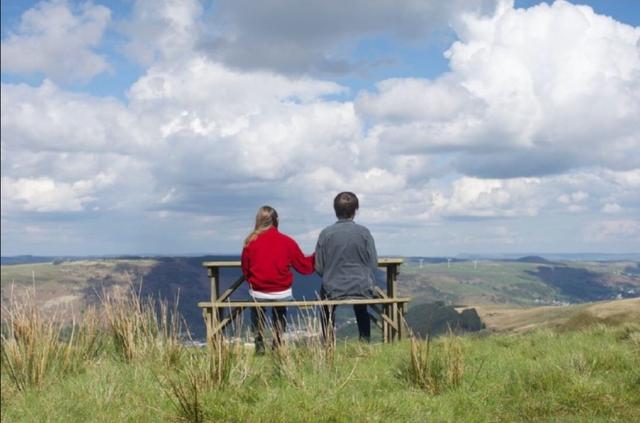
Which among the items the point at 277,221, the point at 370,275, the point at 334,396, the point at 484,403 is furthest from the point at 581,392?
the point at 277,221

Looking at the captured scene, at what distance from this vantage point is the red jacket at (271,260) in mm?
9727

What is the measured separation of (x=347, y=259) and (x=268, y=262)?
121 centimetres

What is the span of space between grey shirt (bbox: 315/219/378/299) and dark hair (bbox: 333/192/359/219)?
0.40 feet

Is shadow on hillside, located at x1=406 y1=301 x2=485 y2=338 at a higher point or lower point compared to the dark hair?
lower

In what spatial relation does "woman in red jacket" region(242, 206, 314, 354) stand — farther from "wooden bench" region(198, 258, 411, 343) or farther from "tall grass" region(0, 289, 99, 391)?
"tall grass" region(0, 289, 99, 391)

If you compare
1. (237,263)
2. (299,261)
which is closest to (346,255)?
(299,261)

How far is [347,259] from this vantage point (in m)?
9.76

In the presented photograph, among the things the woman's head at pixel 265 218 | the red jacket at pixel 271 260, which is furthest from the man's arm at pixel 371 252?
the woman's head at pixel 265 218

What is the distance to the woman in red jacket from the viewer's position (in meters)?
9.72

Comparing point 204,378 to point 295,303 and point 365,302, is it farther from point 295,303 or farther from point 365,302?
point 365,302

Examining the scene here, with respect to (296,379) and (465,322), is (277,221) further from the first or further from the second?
(465,322)

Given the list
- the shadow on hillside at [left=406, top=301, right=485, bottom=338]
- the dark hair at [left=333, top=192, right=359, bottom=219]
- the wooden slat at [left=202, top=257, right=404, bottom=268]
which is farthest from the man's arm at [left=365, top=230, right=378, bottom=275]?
the shadow on hillside at [left=406, top=301, right=485, bottom=338]

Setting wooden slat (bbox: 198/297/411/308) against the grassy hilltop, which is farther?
wooden slat (bbox: 198/297/411/308)

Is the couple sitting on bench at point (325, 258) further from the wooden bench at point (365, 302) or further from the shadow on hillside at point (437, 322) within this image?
the shadow on hillside at point (437, 322)
